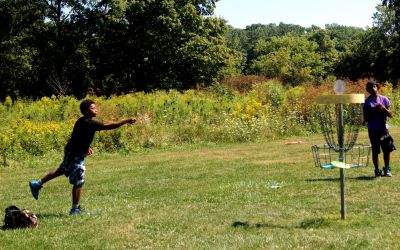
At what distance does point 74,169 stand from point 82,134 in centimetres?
51

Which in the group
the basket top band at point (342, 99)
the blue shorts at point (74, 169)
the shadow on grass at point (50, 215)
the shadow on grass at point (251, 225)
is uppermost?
the basket top band at point (342, 99)

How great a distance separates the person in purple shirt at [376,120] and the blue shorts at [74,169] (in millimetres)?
5369

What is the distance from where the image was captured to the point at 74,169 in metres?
7.38

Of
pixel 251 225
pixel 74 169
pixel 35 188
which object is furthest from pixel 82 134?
pixel 251 225

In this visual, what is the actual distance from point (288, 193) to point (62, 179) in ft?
18.1

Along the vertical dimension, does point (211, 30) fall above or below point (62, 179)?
above

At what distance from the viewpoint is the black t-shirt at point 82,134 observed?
7324 mm

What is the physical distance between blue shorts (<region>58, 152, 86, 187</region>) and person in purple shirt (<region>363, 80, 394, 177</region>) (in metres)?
5.37

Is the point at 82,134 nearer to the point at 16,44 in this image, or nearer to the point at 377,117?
the point at 377,117

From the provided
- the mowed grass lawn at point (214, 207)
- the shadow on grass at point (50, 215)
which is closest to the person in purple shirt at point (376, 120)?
the mowed grass lawn at point (214, 207)

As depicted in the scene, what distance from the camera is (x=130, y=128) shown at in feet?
55.5

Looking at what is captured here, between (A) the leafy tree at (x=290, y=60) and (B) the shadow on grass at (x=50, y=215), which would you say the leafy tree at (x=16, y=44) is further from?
(B) the shadow on grass at (x=50, y=215)

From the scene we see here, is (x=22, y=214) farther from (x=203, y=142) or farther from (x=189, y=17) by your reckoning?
(x=189, y=17)

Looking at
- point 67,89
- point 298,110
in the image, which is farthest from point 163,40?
point 298,110
